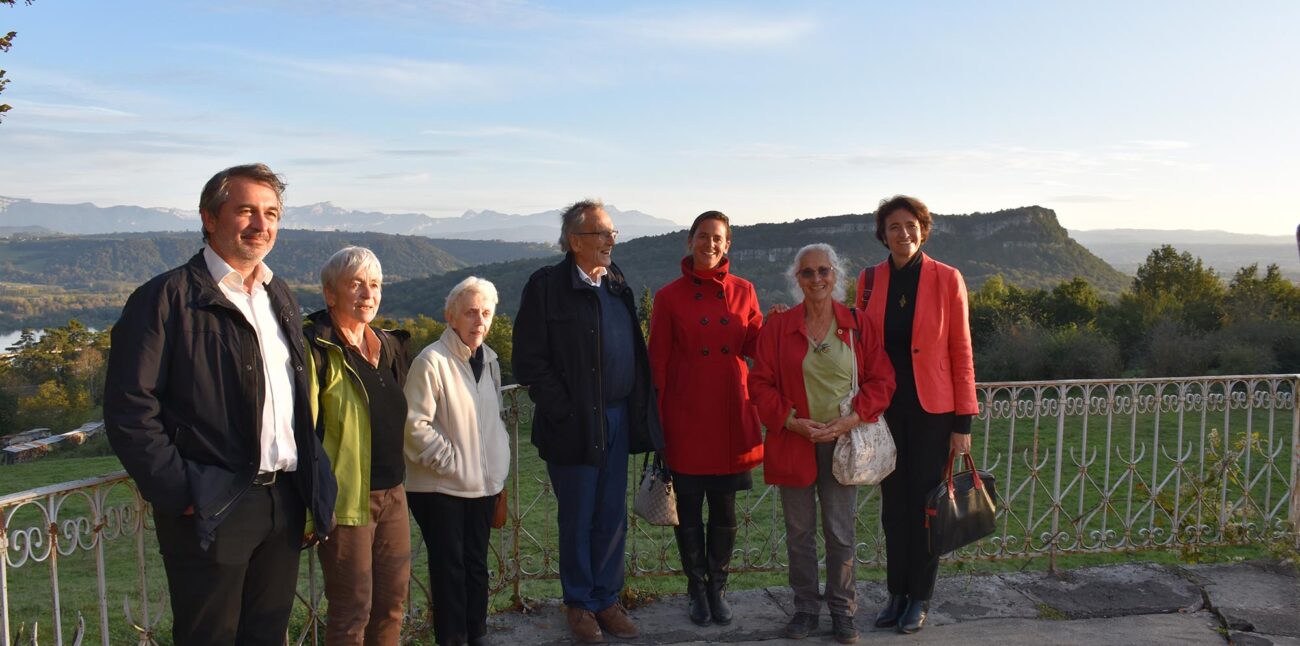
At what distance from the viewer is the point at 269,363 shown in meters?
2.69

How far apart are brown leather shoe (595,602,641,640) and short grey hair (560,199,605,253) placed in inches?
62.8

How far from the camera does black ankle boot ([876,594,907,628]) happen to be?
162 inches

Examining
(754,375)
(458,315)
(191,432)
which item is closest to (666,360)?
(754,375)

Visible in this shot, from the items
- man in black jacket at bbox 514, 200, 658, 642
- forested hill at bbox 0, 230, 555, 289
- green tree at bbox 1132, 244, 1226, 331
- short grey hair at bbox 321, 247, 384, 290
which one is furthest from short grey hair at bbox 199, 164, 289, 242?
forested hill at bbox 0, 230, 555, 289

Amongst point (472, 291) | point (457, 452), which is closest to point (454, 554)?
point (457, 452)

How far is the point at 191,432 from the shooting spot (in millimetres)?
2461

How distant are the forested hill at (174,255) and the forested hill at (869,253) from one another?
166 ft

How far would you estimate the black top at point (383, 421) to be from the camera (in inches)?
122

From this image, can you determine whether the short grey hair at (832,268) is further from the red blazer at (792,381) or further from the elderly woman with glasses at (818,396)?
the red blazer at (792,381)

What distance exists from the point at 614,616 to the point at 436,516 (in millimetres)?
987

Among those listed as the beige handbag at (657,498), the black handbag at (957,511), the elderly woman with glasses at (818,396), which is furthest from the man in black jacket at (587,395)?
the black handbag at (957,511)

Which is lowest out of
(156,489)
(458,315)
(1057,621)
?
(1057,621)

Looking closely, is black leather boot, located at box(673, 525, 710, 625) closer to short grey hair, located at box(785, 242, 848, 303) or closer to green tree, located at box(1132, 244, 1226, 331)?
short grey hair, located at box(785, 242, 848, 303)

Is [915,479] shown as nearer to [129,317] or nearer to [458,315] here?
[458,315]
